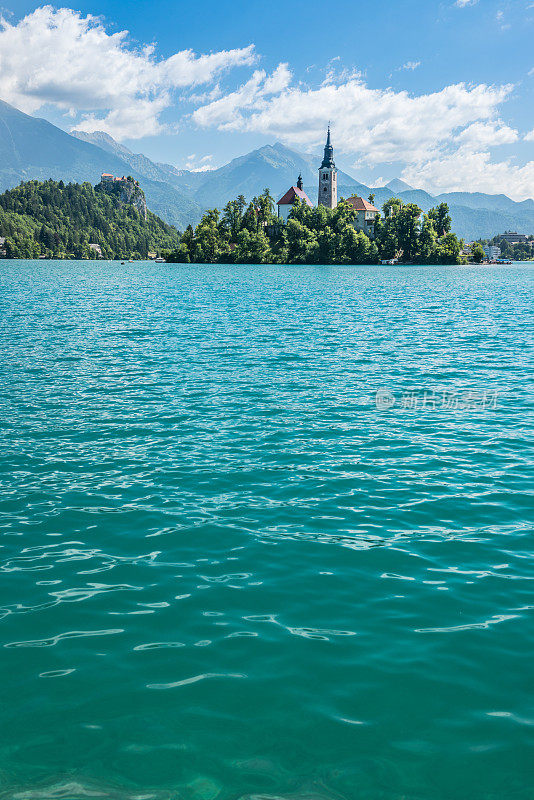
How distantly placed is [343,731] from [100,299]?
6614 centimetres

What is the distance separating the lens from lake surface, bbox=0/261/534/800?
593 centimetres

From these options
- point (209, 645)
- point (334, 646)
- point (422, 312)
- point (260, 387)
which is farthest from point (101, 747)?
point (422, 312)

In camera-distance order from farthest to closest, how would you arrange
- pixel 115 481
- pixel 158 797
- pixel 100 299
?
pixel 100 299, pixel 115 481, pixel 158 797

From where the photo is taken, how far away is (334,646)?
25.5ft

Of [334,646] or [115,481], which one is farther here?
[115,481]

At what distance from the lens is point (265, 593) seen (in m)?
9.11

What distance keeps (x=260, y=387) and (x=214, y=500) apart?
10947 mm

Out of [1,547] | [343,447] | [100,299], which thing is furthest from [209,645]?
[100,299]

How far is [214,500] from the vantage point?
12602mm

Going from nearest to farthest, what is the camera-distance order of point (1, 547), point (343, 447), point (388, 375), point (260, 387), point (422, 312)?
point (1, 547) → point (343, 447) → point (260, 387) → point (388, 375) → point (422, 312)

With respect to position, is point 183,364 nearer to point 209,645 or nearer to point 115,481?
point 115,481

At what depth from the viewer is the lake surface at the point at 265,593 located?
19.5 ft

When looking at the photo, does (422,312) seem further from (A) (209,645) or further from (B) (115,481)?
(A) (209,645)

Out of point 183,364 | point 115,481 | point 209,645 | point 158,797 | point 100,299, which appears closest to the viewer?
point 158,797
